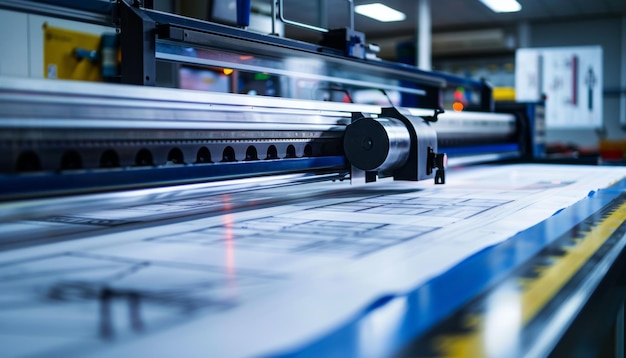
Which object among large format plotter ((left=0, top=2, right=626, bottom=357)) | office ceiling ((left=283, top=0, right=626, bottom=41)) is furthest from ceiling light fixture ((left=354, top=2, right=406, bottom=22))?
large format plotter ((left=0, top=2, right=626, bottom=357))

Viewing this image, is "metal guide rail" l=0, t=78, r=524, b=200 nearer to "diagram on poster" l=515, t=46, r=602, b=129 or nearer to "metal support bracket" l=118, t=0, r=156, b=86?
"metal support bracket" l=118, t=0, r=156, b=86

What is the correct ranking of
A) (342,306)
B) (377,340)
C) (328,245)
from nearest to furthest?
(377,340), (342,306), (328,245)

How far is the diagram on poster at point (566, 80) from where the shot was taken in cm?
780

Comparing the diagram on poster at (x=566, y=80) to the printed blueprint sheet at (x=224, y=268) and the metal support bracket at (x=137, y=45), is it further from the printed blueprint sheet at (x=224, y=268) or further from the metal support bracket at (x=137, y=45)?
the metal support bracket at (x=137, y=45)

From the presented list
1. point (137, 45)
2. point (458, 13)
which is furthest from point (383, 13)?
point (137, 45)

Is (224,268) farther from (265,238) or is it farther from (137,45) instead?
(137,45)

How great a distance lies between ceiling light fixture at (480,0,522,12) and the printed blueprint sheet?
6176mm

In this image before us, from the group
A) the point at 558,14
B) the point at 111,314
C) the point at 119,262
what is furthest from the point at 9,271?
the point at 558,14

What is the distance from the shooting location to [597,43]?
329 inches

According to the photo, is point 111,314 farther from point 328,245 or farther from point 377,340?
point 328,245

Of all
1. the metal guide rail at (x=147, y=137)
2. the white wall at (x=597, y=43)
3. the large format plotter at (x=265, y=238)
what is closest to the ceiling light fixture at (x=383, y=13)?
the white wall at (x=597, y=43)

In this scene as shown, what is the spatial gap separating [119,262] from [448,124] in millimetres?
1762

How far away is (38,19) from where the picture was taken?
3500mm

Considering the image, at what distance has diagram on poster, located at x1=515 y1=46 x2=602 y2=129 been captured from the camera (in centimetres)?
780
